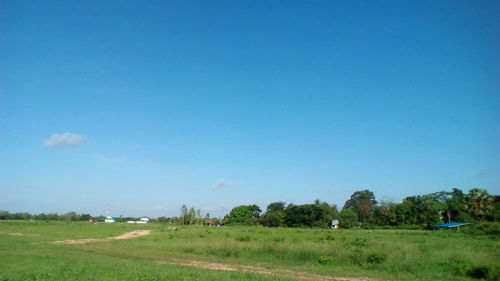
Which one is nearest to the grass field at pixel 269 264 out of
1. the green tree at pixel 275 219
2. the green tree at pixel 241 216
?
the green tree at pixel 275 219

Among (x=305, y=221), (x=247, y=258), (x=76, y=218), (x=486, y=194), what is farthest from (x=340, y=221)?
(x=76, y=218)

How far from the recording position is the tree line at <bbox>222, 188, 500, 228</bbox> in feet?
228

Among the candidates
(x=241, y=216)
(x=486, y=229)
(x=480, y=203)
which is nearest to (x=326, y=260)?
(x=486, y=229)

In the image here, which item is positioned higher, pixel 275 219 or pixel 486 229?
pixel 486 229

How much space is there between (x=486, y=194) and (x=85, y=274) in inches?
2985

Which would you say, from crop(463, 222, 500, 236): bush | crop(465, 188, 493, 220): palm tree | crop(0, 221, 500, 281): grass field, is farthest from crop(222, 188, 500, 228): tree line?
crop(0, 221, 500, 281): grass field

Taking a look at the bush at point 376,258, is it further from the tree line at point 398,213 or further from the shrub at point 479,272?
the tree line at point 398,213

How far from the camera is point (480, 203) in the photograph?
225 ft

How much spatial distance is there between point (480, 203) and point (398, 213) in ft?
59.0

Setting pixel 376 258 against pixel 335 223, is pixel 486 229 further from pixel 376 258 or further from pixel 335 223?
Answer: pixel 335 223

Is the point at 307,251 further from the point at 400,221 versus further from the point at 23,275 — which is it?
the point at 400,221

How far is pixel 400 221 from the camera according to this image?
8231cm

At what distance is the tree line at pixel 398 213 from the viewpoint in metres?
69.4

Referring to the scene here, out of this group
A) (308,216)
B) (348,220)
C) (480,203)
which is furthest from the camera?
(308,216)
